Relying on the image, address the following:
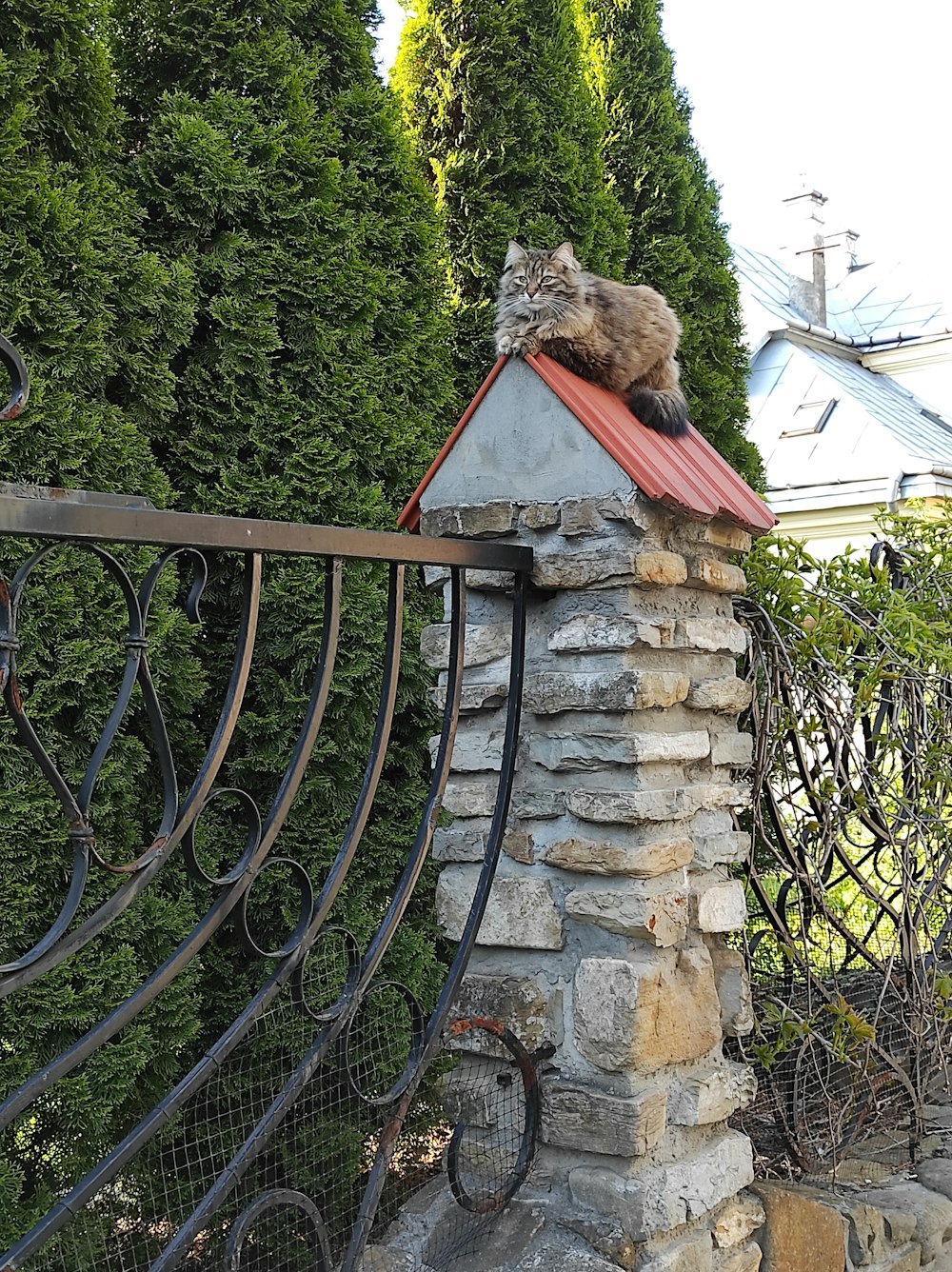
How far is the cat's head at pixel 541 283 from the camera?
81.0 inches

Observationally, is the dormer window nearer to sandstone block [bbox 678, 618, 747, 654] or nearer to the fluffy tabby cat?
the fluffy tabby cat

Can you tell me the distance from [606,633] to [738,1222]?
40.6 inches

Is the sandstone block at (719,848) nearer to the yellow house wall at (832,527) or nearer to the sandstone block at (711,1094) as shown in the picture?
the sandstone block at (711,1094)

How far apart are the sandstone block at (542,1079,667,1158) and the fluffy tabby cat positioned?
1175mm

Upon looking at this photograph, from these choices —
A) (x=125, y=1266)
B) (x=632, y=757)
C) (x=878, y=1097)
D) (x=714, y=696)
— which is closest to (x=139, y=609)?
(x=632, y=757)

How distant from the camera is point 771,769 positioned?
241 centimetres

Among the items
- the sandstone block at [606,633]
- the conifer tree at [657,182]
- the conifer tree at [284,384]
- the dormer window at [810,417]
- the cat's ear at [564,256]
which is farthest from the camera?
the dormer window at [810,417]

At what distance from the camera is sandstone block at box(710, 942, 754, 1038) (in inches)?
80.4

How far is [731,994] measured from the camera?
2.04m

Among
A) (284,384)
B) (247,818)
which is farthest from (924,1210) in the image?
(284,384)

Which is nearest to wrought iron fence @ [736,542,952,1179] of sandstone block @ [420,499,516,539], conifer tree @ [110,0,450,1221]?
sandstone block @ [420,499,516,539]

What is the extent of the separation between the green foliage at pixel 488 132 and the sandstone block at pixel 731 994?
2219mm

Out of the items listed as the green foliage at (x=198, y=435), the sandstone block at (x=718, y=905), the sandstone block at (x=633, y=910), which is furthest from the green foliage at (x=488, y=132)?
the sandstone block at (x=633, y=910)

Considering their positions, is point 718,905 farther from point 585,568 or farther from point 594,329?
point 594,329
